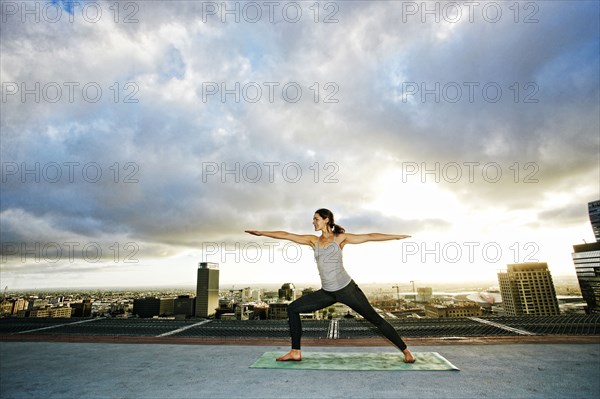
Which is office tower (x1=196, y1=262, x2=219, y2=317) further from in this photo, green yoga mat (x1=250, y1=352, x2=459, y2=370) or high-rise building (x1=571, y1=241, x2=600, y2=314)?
high-rise building (x1=571, y1=241, x2=600, y2=314)

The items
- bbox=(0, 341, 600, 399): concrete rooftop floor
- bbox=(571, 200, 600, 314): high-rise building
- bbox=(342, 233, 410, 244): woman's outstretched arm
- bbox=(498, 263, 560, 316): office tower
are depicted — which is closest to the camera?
bbox=(0, 341, 600, 399): concrete rooftop floor

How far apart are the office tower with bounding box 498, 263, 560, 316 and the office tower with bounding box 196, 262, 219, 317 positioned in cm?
14543

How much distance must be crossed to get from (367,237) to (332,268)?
2.43 feet

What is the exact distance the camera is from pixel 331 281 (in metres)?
4.27

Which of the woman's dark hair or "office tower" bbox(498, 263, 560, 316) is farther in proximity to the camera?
"office tower" bbox(498, 263, 560, 316)

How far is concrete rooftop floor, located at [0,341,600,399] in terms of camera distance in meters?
3.03

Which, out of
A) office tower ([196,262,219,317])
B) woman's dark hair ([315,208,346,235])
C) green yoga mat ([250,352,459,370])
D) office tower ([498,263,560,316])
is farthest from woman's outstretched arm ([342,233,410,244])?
office tower ([498,263,560,316])

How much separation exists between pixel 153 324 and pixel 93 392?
11.6 meters

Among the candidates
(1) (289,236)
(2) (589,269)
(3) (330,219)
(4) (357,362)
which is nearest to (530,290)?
(2) (589,269)

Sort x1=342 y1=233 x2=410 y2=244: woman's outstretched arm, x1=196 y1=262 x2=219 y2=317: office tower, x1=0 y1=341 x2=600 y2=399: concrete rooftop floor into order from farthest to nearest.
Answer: x1=196 y1=262 x2=219 y2=317: office tower < x1=342 y1=233 x2=410 y2=244: woman's outstretched arm < x1=0 y1=341 x2=600 y2=399: concrete rooftop floor

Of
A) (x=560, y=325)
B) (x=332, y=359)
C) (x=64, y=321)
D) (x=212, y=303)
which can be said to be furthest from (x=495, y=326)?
(x=212, y=303)

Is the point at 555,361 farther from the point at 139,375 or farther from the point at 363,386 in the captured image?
the point at 139,375

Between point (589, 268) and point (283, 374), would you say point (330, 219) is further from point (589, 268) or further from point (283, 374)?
point (589, 268)

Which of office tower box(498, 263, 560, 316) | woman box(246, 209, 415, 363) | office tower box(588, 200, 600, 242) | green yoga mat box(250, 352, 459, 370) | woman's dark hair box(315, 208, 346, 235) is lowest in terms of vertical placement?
office tower box(498, 263, 560, 316)
